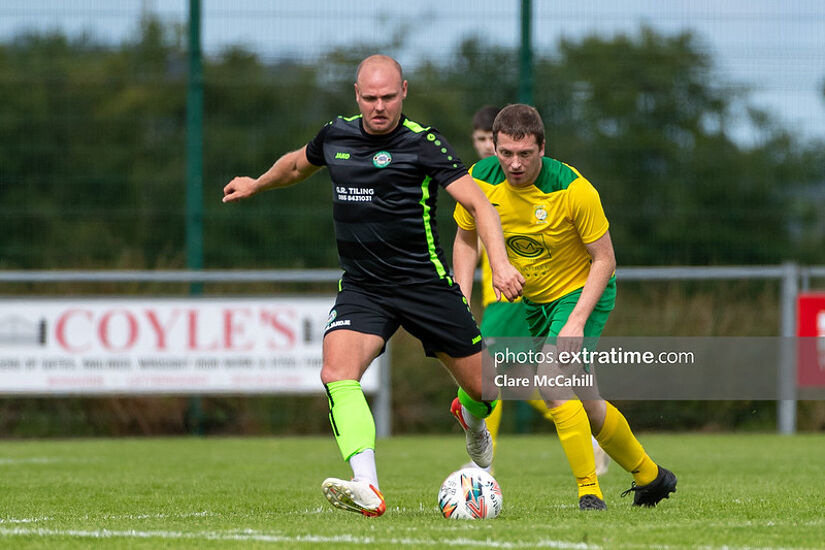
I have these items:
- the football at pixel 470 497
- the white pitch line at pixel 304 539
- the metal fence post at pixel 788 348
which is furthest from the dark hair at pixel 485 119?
the metal fence post at pixel 788 348

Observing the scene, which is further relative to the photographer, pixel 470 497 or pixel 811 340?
pixel 811 340

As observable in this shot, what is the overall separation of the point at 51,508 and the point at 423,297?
212 cm

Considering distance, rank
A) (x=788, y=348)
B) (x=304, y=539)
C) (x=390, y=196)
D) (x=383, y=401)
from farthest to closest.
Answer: (x=788, y=348), (x=383, y=401), (x=390, y=196), (x=304, y=539)

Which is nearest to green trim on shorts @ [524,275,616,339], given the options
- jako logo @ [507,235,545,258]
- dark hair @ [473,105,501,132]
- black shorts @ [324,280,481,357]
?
jako logo @ [507,235,545,258]

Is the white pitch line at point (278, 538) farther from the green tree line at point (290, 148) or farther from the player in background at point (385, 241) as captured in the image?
the green tree line at point (290, 148)

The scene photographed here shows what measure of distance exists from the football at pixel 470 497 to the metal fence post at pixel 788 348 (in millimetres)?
7800

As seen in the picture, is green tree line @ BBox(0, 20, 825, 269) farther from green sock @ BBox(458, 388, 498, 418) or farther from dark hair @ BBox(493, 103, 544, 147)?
dark hair @ BBox(493, 103, 544, 147)

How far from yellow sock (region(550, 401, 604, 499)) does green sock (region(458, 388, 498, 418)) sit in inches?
13.3

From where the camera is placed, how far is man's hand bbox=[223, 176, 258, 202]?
20.4 ft

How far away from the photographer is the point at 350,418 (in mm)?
5602

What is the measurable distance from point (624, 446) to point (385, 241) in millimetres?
1550

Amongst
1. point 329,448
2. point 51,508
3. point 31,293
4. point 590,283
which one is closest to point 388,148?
point 590,283

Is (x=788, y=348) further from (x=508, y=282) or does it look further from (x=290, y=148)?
(x=508, y=282)

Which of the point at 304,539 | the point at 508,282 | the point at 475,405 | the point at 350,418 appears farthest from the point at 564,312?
the point at 304,539
